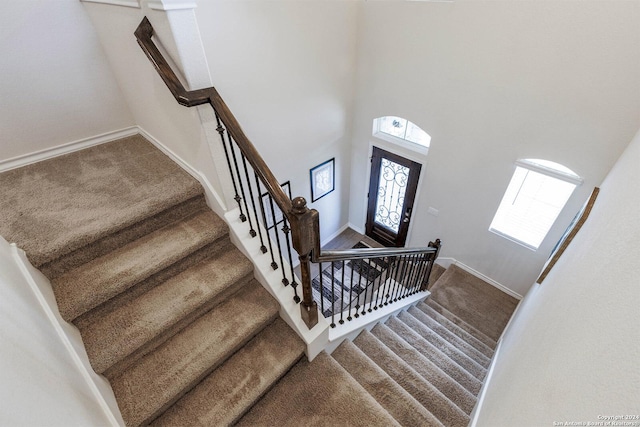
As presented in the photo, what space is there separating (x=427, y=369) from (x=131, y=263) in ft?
7.69

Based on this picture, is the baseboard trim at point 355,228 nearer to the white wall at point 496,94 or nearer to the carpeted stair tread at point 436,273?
the white wall at point 496,94

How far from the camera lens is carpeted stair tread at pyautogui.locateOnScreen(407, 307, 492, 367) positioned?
299 centimetres

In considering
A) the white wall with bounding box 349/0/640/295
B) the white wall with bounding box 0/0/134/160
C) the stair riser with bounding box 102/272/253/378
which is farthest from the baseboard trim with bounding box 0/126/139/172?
the white wall with bounding box 349/0/640/295

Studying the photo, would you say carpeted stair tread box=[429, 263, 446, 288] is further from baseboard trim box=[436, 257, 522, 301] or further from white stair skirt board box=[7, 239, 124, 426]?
white stair skirt board box=[7, 239, 124, 426]

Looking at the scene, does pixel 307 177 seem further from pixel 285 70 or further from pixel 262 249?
pixel 262 249

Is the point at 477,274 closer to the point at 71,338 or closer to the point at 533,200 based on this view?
the point at 533,200

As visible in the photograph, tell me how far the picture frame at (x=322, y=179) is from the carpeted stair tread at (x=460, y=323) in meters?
2.24

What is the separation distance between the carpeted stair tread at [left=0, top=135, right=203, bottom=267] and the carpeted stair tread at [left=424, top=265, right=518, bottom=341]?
3.59 meters

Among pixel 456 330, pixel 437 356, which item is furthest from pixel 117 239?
pixel 456 330

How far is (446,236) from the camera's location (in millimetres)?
4477

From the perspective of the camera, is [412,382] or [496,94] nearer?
[412,382]

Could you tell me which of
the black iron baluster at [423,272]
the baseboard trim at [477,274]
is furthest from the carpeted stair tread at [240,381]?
the baseboard trim at [477,274]

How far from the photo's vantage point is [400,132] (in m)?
4.39

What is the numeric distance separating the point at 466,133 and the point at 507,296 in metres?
2.39
